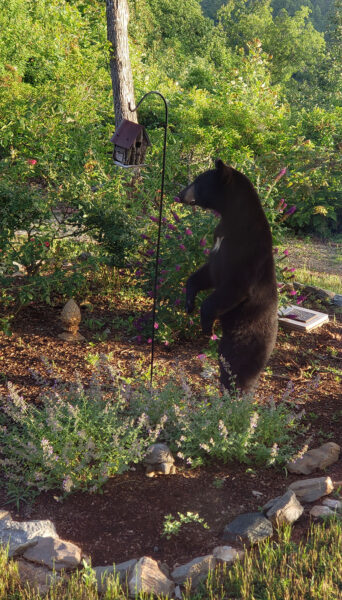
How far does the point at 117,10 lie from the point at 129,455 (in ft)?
22.7

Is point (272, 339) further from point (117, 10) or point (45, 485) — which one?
point (117, 10)

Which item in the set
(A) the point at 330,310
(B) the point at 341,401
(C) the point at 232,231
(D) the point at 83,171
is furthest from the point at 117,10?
(B) the point at 341,401

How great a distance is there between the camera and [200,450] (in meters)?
3.67

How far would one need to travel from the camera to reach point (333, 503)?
319 centimetres

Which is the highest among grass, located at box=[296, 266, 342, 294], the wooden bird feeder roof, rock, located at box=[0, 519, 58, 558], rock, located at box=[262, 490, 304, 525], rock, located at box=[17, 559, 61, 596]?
the wooden bird feeder roof

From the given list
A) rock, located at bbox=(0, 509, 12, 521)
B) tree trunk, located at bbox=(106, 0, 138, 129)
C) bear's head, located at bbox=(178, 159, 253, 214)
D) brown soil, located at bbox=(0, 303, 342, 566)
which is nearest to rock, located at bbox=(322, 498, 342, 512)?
brown soil, located at bbox=(0, 303, 342, 566)

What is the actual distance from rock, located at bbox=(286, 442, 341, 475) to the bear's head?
5.74ft

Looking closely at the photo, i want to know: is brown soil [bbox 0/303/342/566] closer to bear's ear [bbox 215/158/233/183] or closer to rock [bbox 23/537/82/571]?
rock [bbox 23/537/82/571]

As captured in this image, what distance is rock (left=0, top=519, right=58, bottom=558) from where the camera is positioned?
9.33 feet

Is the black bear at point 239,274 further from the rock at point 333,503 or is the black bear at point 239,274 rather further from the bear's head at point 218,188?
the rock at point 333,503

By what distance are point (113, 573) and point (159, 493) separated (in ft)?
2.47

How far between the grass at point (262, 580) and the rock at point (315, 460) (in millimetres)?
820

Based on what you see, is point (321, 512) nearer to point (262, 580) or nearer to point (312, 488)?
point (312, 488)

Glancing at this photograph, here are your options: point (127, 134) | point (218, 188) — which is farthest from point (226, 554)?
point (127, 134)
